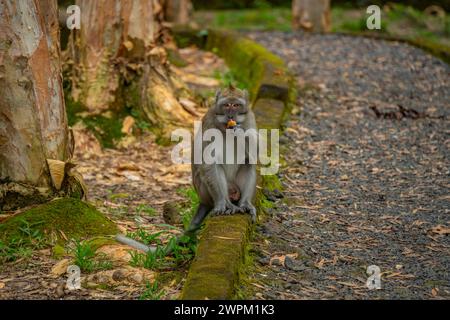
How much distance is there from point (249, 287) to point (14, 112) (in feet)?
6.50

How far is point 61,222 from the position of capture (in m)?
5.40

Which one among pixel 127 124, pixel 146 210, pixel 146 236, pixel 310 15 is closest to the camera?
pixel 146 236

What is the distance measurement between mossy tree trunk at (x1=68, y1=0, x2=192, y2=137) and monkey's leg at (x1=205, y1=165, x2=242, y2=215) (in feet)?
8.67

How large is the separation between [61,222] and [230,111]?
1391 mm

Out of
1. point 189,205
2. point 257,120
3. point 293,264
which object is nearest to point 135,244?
point 293,264

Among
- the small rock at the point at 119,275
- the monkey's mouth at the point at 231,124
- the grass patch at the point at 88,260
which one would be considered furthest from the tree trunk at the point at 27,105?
the monkey's mouth at the point at 231,124

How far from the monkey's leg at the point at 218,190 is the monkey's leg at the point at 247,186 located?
0.26 ft

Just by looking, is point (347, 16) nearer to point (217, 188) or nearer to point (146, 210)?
point (146, 210)

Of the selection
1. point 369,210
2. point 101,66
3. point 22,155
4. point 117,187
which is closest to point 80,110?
point 101,66

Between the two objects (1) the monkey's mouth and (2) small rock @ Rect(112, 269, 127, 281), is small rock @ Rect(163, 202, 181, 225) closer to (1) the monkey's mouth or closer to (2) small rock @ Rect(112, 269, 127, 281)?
(1) the monkey's mouth

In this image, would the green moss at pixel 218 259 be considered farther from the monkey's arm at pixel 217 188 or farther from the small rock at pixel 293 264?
the small rock at pixel 293 264

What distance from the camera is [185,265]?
5098mm

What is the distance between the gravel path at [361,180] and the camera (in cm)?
499

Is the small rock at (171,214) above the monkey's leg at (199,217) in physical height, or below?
below
